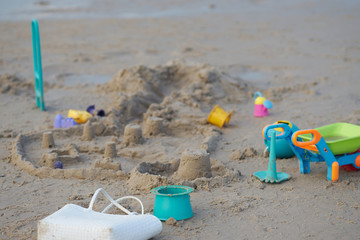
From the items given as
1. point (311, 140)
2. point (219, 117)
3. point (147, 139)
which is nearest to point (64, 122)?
point (147, 139)

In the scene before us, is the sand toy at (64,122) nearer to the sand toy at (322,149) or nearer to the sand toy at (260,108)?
the sand toy at (260,108)

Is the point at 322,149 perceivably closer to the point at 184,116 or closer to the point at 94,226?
the point at 94,226

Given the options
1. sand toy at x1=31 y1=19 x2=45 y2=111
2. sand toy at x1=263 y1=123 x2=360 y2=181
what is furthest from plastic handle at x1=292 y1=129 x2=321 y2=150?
sand toy at x1=31 y1=19 x2=45 y2=111

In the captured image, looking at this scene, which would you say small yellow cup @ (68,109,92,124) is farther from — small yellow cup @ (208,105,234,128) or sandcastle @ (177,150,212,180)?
sandcastle @ (177,150,212,180)

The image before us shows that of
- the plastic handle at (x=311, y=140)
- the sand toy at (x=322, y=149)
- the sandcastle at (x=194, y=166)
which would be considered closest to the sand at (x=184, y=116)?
the sandcastle at (x=194, y=166)

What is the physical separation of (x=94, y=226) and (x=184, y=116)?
10.5 feet

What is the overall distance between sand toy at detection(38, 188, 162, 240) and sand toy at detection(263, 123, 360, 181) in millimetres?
1391

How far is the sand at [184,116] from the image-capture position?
3414mm

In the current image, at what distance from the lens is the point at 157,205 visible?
129 inches

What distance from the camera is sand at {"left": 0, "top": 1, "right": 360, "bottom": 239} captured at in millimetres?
3414

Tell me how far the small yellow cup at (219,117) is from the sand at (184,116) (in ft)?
0.29

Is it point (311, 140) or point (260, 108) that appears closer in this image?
point (311, 140)

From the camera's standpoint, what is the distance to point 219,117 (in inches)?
217

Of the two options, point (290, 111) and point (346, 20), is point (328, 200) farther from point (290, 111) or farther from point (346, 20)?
point (346, 20)
